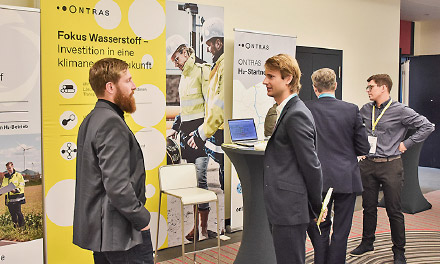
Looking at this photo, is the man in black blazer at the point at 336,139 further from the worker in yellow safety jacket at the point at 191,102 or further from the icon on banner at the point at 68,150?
the icon on banner at the point at 68,150

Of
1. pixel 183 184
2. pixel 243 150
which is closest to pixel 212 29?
pixel 183 184

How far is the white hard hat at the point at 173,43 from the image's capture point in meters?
4.46

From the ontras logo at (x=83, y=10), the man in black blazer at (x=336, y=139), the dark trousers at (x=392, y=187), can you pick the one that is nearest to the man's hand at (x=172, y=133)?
the ontras logo at (x=83, y=10)

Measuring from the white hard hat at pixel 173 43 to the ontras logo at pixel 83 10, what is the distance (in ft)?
2.36

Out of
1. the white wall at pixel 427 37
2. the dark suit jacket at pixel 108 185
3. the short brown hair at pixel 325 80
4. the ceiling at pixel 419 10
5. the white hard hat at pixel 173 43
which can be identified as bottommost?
the dark suit jacket at pixel 108 185

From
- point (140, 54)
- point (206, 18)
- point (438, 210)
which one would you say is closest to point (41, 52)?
point (140, 54)

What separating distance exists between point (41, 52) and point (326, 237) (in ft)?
8.68

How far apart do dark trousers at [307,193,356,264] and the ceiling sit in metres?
6.18

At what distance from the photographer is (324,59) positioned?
658 centimetres

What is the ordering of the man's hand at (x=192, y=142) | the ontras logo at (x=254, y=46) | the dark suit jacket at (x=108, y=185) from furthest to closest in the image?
the ontras logo at (x=254, y=46) → the man's hand at (x=192, y=142) → the dark suit jacket at (x=108, y=185)

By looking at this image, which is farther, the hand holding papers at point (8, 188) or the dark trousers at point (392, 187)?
the dark trousers at point (392, 187)

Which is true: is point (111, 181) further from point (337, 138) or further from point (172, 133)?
point (172, 133)

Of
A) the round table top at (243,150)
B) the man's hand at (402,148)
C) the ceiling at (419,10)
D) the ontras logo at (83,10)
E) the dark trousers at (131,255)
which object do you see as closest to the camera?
the dark trousers at (131,255)

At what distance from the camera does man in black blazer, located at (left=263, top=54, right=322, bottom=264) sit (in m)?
2.39
